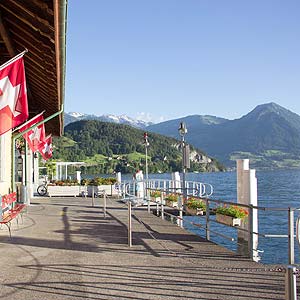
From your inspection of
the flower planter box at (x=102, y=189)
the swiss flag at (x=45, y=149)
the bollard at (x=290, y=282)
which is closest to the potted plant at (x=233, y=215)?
the bollard at (x=290, y=282)

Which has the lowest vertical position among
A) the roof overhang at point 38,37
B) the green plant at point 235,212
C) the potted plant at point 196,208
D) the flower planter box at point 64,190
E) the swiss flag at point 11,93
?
the flower planter box at point 64,190

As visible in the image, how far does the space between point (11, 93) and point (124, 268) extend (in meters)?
3.39

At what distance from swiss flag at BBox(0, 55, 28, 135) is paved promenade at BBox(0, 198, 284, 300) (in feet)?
7.82

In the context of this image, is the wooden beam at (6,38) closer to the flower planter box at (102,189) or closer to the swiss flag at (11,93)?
the swiss flag at (11,93)

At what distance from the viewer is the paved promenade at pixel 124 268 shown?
6.52 metres

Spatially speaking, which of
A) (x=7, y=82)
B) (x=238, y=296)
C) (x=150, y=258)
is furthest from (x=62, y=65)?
(x=238, y=296)

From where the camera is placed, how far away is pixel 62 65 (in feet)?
38.1

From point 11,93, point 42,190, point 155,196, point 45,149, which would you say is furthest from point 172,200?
point 42,190

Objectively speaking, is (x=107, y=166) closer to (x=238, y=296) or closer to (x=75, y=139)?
(x=75, y=139)

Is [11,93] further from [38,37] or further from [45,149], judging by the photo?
[45,149]

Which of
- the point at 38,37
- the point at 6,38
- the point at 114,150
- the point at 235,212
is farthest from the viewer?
the point at 114,150

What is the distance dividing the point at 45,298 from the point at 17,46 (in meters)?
7.31

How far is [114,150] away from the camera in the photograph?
160000 mm

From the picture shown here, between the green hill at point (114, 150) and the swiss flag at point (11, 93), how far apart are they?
116964 mm
